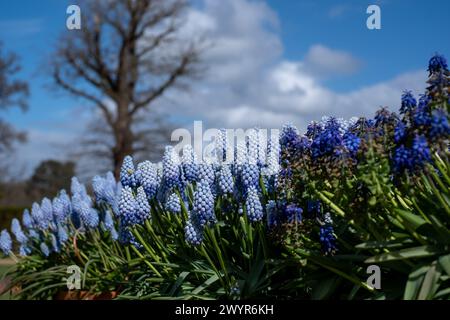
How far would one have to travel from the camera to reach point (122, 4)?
2394 centimetres

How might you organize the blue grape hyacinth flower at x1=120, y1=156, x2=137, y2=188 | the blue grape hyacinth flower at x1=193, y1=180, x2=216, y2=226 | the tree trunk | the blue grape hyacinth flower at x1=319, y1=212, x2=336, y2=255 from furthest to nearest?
1. the tree trunk
2. the blue grape hyacinth flower at x1=120, y1=156, x2=137, y2=188
3. the blue grape hyacinth flower at x1=193, y1=180, x2=216, y2=226
4. the blue grape hyacinth flower at x1=319, y1=212, x2=336, y2=255

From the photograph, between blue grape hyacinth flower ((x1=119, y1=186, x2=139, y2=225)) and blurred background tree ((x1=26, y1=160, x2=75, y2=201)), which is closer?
blue grape hyacinth flower ((x1=119, y1=186, x2=139, y2=225))

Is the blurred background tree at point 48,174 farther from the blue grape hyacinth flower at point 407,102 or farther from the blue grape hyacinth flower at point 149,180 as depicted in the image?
the blue grape hyacinth flower at point 407,102

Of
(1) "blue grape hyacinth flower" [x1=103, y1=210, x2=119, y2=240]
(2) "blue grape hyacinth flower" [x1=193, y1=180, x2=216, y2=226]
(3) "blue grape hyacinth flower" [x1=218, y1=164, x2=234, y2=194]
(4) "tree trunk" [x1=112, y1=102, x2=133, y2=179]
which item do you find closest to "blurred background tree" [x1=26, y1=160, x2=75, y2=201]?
(4) "tree trunk" [x1=112, y1=102, x2=133, y2=179]

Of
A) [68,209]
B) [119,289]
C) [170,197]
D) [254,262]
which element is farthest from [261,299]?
[68,209]

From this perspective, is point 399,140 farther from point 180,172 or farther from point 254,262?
point 180,172

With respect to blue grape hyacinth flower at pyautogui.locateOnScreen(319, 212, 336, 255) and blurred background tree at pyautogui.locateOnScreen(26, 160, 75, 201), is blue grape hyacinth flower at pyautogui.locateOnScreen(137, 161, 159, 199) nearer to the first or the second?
blue grape hyacinth flower at pyautogui.locateOnScreen(319, 212, 336, 255)

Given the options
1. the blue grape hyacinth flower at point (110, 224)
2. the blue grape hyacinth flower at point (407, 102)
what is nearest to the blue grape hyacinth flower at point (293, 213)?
the blue grape hyacinth flower at point (407, 102)

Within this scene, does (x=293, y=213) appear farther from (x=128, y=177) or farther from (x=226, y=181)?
(x=128, y=177)

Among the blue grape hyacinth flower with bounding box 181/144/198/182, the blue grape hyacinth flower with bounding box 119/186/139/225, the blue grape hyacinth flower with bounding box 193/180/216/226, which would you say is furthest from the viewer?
the blue grape hyacinth flower with bounding box 181/144/198/182

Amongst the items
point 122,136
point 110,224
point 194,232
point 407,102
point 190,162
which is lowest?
point 110,224

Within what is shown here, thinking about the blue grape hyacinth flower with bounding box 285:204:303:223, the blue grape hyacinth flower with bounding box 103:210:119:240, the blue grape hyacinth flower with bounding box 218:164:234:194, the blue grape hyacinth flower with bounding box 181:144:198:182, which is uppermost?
the blue grape hyacinth flower with bounding box 181:144:198:182

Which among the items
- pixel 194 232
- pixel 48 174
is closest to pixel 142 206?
pixel 194 232
